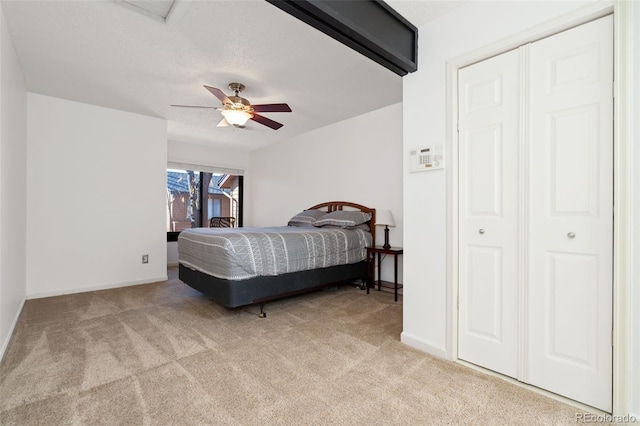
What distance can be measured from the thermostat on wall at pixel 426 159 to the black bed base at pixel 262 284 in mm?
1709

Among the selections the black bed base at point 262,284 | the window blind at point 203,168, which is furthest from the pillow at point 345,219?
the window blind at point 203,168

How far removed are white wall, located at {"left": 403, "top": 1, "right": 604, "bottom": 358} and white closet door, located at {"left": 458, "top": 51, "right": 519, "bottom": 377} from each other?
12 cm

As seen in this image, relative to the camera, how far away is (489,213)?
1.91 m

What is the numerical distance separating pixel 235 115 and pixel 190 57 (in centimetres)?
65

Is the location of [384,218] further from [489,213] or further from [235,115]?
[235,115]

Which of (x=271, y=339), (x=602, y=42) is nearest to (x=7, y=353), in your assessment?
(x=271, y=339)

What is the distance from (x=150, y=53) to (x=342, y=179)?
9.61 feet

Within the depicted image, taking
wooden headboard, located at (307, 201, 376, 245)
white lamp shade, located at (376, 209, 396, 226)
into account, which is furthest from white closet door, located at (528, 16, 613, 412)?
wooden headboard, located at (307, 201, 376, 245)

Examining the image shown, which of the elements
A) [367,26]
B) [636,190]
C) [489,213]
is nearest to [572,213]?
[636,190]

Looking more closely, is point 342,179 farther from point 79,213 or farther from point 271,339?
point 79,213

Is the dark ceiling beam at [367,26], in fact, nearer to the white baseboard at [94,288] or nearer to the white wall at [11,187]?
the white wall at [11,187]

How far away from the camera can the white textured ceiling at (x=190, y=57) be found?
6.93 feet

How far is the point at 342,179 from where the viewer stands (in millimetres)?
4727

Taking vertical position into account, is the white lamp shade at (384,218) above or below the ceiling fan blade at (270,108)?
below
